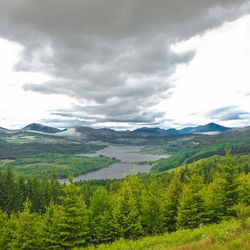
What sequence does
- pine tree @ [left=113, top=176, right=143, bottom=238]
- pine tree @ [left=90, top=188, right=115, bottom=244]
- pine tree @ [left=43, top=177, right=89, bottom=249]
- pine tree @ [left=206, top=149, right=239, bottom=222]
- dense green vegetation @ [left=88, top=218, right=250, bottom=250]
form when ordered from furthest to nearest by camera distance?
pine tree @ [left=90, top=188, right=115, bottom=244], pine tree @ [left=113, top=176, right=143, bottom=238], pine tree @ [left=206, top=149, right=239, bottom=222], pine tree @ [left=43, top=177, right=89, bottom=249], dense green vegetation @ [left=88, top=218, right=250, bottom=250]

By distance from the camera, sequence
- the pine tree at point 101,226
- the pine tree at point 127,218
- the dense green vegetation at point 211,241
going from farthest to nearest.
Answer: the pine tree at point 101,226
the pine tree at point 127,218
the dense green vegetation at point 211,241

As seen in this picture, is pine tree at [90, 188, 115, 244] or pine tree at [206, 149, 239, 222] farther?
pine tree at [90, 188, 115, 244]

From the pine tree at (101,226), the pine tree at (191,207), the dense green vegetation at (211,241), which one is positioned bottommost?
the pine tree at (101,226)

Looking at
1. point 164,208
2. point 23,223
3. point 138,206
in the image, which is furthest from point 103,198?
point 23,223

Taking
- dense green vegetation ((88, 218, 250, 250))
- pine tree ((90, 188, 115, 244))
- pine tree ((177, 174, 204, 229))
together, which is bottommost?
pine tree ((90, 188, 115, 244))

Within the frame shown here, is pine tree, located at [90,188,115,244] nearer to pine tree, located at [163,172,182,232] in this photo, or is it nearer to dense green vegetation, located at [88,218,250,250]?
pine tree, located at [163,172,182,232]

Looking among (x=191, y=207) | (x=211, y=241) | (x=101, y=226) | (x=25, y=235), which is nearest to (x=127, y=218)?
(x=101, y=226)

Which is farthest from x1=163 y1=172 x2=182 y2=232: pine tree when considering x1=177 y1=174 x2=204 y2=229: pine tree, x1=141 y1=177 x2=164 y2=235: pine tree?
x1=177 y1=174 x2=204 y2=229: pine tree

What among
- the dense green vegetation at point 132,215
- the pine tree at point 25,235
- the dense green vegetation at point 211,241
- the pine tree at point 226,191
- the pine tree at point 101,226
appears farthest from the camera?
the pine tree at point 101,226

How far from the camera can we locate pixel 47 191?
88.6 m

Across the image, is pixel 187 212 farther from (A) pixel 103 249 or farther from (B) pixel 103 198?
(A) pixel 103 249

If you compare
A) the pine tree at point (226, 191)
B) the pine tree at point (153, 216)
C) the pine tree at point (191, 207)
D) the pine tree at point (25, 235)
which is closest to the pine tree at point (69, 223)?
the pine tree at point (25, 235)

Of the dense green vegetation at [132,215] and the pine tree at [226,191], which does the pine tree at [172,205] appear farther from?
the pine tree at [226,191]

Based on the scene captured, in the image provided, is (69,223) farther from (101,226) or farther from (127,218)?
(127,218)
